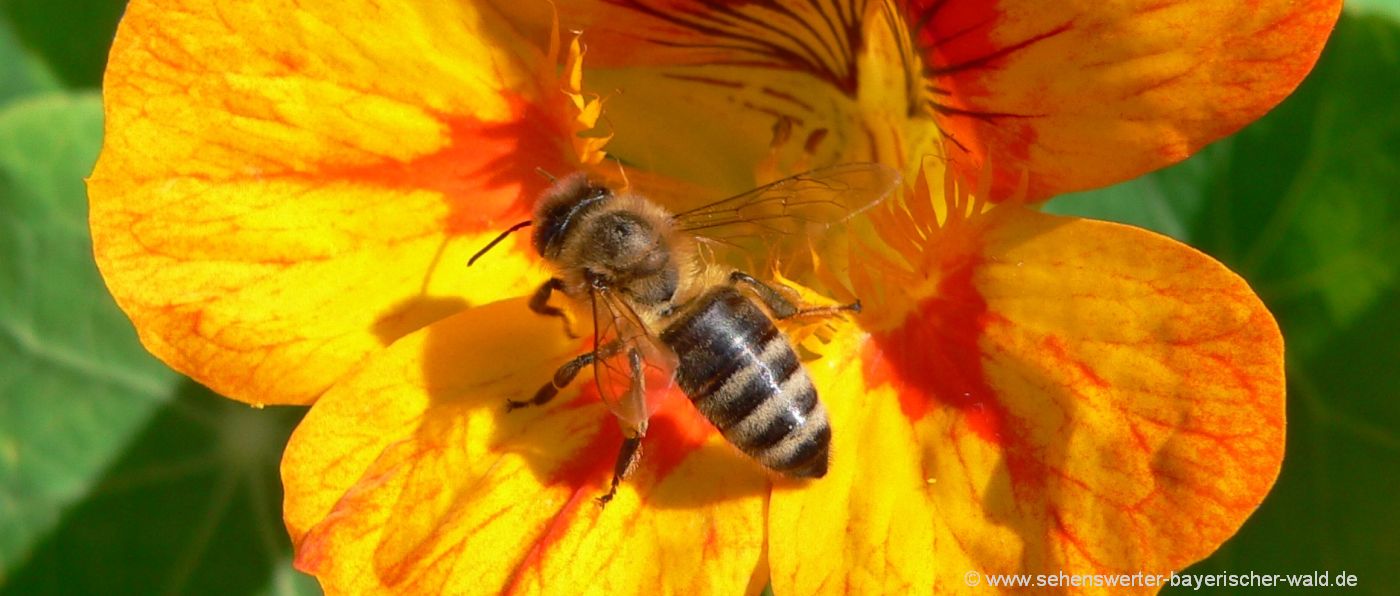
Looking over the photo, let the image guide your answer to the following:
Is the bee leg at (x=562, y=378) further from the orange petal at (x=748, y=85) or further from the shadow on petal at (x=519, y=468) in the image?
the orange petal at (x=748, y=85)

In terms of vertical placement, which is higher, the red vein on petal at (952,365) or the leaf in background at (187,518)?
the red vein on petal at (952,365)

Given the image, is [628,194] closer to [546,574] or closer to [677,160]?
[677,160]

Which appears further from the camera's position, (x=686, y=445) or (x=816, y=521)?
(x=686, y=445)

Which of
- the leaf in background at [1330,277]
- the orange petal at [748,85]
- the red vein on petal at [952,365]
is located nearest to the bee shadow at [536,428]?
the red vein on petal at [952,365]

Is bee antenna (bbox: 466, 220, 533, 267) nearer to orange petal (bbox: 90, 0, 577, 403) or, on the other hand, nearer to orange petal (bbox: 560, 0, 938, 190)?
orange petal (bbox: 90, 0, 577, 403)

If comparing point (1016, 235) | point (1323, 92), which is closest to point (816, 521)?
point (1016, 235)

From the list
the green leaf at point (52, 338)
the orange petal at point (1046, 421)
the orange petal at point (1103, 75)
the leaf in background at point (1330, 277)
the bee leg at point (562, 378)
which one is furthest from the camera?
the green leaf at point (52, 338)
